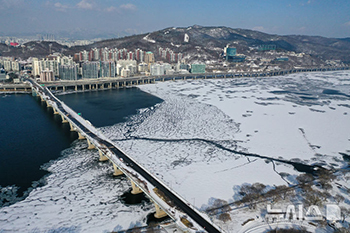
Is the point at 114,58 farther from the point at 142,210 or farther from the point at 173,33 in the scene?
the point at 142,210

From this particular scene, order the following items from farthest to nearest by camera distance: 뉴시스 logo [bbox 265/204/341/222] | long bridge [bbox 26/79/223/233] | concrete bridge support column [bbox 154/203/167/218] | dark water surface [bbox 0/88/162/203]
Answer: dark water surface [bbox 0/88/162/203], 뉴시스 logo [bbox 265/204/341/222], concrete bridge support column [bbox 154/203/167/218], long bridge [bbox 26/79/223/233]

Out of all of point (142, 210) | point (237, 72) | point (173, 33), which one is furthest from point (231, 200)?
point (173, 33)

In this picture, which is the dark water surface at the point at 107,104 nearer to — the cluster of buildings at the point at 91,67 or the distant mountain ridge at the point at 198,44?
the cluster of buildings at the point at 91,67

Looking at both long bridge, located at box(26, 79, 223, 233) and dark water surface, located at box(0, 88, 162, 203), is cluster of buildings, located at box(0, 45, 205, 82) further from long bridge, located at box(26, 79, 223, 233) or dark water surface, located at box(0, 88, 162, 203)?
long bridge, located at box(26, 79, 223, 233)

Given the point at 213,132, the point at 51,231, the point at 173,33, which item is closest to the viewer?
the point at 51,231

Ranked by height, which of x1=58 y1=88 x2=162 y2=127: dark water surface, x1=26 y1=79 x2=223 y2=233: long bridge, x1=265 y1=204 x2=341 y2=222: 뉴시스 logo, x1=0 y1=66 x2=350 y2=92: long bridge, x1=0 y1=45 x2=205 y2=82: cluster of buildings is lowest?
x1=265 y1=204 x2=341 y2=222: 뉴시스 logo

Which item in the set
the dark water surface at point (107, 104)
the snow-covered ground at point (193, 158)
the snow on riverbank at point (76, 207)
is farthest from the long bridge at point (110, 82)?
the snow on riverbank at point (76, 207)

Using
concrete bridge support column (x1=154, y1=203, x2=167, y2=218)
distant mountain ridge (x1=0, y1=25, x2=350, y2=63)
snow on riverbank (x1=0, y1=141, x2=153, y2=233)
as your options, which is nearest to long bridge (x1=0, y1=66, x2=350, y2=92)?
distant mountain ridge (x1=0, y1=25, x2=350, y2=63)

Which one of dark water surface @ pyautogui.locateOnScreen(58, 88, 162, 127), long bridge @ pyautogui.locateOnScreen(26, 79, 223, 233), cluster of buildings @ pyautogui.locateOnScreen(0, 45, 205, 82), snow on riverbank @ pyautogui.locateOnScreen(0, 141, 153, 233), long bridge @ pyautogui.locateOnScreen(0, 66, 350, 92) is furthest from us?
cluster of buildings @ pyautogui.locateOnScreen(0, 45, 205, 82)
